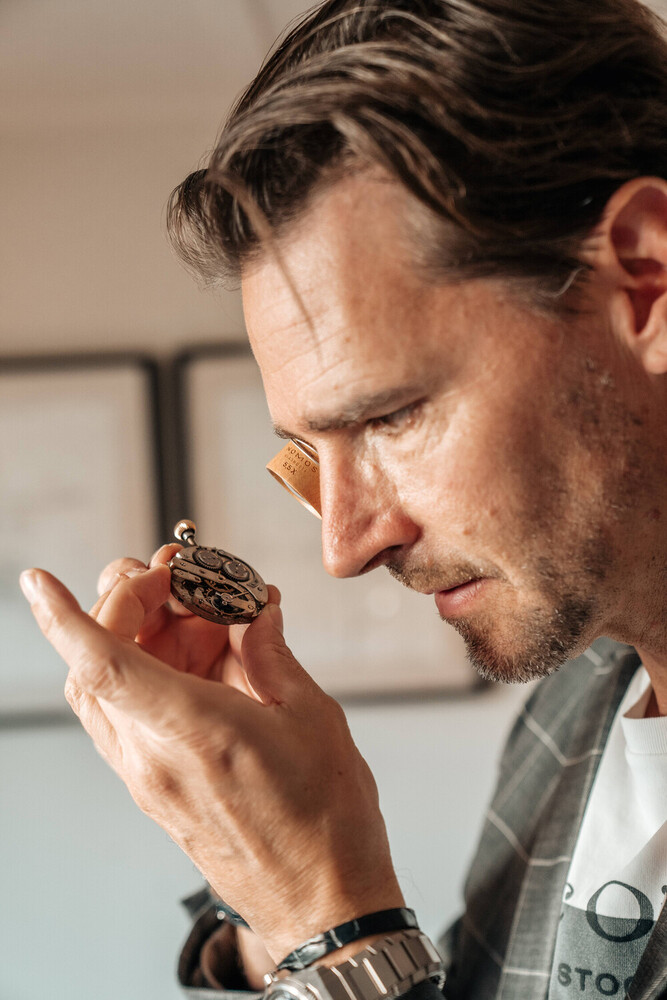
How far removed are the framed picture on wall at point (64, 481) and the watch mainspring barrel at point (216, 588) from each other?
1047mm

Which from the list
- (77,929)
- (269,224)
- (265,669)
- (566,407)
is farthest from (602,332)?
(77,929)

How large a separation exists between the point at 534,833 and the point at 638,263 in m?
0.80

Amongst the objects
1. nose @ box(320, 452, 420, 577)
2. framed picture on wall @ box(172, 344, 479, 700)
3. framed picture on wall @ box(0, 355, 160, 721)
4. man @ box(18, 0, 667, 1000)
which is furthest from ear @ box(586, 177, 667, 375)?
framed picture on wall @ box(0, 355, 160, 721)

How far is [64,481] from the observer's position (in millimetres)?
1924

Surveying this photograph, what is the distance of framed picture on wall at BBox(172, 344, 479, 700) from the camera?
1.94 m

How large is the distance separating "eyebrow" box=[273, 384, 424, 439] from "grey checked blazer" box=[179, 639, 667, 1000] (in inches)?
23.0

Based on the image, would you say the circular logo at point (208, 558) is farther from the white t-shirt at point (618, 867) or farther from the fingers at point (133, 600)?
the white t-shirt at point (618, 867)

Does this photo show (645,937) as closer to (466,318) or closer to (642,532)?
(642,532)

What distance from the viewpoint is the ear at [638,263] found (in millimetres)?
812

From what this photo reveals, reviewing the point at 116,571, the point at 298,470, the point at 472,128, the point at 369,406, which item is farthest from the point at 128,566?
the point at 472,128

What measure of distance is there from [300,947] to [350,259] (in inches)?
26.1

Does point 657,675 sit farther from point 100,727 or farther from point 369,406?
point 100,727

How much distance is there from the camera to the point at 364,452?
33.3 inches

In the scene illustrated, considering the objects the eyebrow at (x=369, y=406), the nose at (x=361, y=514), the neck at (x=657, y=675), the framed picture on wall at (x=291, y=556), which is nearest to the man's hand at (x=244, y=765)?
the nose at (x=361, y=514)
